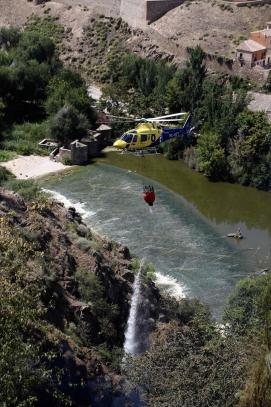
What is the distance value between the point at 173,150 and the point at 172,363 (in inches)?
1207

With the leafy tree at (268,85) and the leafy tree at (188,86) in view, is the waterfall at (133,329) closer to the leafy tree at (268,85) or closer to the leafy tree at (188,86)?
the leafy tree at (188,86)

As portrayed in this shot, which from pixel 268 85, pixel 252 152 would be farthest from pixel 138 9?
pixel 252 152

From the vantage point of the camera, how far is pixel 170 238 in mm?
37000

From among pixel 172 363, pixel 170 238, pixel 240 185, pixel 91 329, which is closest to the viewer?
pixel 172 363

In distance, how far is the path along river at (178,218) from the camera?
109 ft

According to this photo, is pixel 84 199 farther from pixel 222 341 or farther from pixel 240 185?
pixel 222 341

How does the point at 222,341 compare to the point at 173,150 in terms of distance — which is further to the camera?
the point at 173,150

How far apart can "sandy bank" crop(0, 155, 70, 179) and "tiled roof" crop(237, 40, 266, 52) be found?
19.1m

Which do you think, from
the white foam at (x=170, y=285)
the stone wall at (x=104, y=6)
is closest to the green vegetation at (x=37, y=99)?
the stone wall at (x=104, y=6)

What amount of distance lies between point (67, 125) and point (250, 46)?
1764 centimetres

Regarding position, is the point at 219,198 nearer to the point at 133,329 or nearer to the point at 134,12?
the point at 133,329

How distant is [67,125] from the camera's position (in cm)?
4991

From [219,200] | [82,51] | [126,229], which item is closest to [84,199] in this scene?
[126,229]

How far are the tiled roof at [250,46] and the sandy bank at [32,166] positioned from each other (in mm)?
19123
